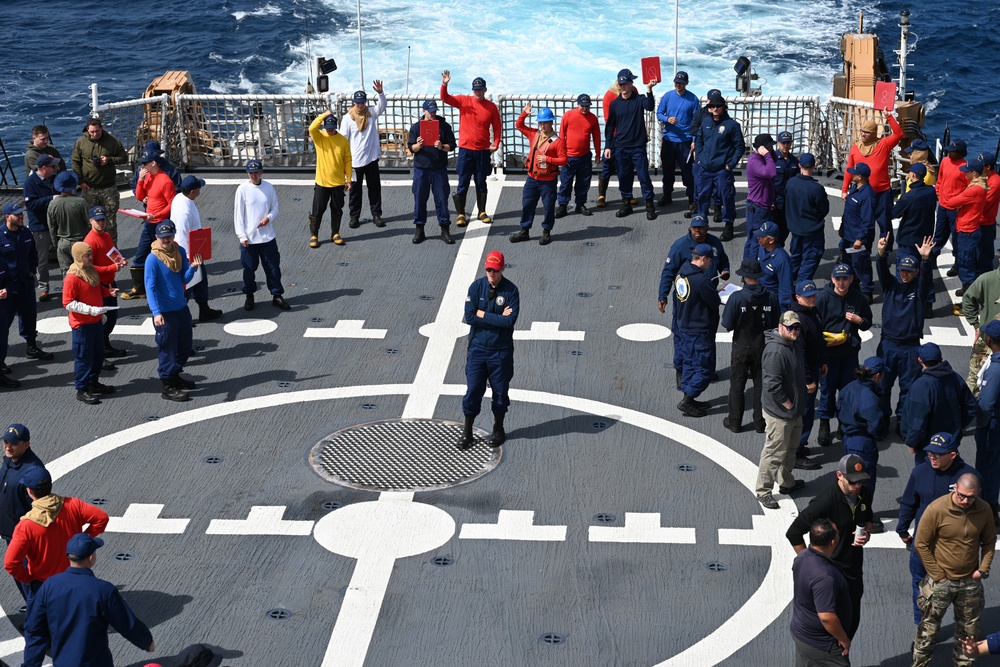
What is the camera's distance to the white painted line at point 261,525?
11844 mm

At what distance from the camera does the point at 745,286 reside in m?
13.2

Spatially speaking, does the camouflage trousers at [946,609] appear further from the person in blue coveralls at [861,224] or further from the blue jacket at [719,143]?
the blue jacket at [719,143]

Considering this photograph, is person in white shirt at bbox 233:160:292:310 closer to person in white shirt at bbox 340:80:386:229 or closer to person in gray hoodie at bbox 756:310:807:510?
person in white shirt at bbox 340:80:386:229

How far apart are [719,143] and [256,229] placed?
6173 millimetres

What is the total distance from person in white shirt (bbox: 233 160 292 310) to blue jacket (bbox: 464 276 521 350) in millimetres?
4215

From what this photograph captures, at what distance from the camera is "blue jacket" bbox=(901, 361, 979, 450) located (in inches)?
432

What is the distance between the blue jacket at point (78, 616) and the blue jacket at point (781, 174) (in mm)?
10455

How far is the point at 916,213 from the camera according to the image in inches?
627

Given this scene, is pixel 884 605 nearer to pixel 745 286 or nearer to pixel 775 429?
pixel 775 429

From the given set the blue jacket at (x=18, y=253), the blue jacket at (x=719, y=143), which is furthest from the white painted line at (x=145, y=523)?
the blue jacket at (x=719, y=143)

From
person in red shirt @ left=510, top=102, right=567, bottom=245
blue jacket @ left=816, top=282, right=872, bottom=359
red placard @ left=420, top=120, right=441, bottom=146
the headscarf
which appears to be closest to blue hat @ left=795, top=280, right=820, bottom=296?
blue jacket @ left=816, top=282, right=872, bottom=359

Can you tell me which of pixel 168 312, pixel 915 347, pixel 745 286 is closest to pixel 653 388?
pixel 745 286

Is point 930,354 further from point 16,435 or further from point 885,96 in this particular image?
point 885,96

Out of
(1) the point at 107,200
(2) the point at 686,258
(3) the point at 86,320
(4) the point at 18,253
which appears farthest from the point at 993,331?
(1) the point at 107,200
